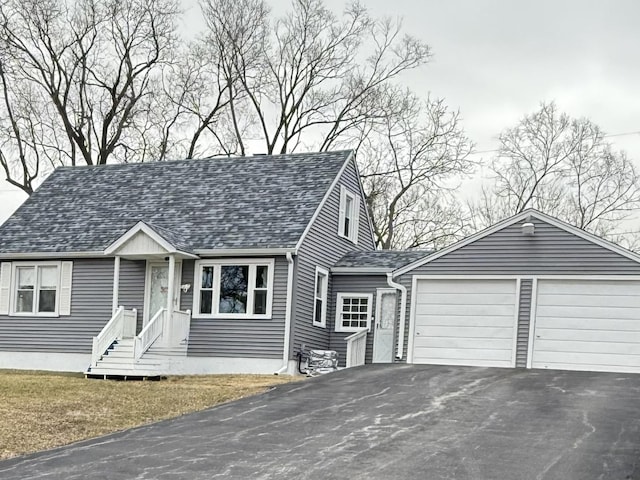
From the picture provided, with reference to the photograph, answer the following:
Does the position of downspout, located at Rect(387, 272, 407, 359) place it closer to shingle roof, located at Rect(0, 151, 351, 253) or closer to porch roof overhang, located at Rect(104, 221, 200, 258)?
shingle roof, located at Rect(0, 151, 351, 253)

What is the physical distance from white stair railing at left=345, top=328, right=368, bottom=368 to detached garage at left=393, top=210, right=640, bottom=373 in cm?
207

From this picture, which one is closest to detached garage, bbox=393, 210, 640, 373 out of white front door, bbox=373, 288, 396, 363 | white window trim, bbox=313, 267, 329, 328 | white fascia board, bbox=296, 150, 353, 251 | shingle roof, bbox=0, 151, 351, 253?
white front door, bbox=373, 288, 396, 363

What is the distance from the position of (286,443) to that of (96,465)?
8.13 feet

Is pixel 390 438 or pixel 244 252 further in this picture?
pixel 244 252

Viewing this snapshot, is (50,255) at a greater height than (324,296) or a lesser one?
greater

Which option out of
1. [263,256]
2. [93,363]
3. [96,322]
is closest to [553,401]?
[263,256]

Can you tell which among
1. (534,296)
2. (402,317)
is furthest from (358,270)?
Answer: (534,296)

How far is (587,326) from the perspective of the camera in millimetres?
20312

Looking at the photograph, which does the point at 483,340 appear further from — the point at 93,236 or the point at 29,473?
the point at 29,473

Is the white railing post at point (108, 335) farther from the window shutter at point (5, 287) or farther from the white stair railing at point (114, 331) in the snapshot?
the window shutter at point (5, 287)

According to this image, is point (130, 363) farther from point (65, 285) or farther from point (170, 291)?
point (65, 285)

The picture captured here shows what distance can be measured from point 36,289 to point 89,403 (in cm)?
1039

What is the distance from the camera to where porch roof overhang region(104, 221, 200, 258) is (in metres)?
23.3

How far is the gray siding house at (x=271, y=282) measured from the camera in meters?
20.6
